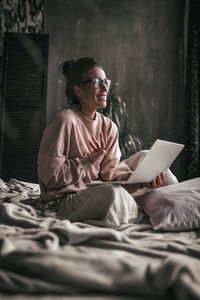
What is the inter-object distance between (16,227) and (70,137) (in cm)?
66

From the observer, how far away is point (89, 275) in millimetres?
818

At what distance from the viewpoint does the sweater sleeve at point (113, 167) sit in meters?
1.95

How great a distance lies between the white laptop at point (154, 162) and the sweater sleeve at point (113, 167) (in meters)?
0.26

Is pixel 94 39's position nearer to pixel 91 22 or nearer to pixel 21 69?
pixel 91 22

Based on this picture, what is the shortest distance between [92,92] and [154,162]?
60 cm

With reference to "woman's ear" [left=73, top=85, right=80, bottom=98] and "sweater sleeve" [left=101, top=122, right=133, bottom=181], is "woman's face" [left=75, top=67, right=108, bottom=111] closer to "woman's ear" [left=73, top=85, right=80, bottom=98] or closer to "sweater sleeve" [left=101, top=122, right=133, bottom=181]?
"woman's ear" [left=73, top=85, right=80, bottom=98]

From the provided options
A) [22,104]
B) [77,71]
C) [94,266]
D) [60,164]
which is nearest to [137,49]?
[22,104]

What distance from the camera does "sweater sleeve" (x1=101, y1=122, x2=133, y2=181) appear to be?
6.39 feet

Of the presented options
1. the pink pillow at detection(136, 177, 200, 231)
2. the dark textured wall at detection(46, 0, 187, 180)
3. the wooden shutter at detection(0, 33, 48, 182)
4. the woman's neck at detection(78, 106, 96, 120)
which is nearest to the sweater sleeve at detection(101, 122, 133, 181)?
the woman's neck at detection(78, 106, 96, 120)

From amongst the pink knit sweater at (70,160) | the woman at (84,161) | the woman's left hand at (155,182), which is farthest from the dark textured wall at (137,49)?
the woman's left hand at (155,182)

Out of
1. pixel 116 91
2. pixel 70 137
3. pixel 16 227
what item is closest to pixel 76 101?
pixel 70 137

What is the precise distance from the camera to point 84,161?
1726mm

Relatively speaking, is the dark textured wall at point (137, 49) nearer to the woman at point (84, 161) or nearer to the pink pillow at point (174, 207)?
the woman at point (84, 161)

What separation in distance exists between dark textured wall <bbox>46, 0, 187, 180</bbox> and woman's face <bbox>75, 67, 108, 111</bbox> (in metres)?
2.66
